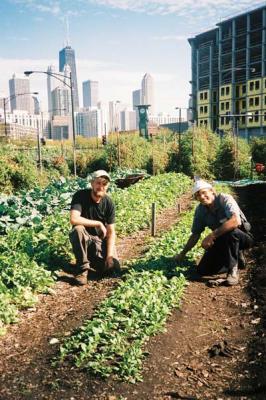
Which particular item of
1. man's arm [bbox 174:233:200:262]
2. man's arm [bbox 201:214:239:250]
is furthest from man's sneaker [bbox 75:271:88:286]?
man's arm [bbox 201:214:239:250]

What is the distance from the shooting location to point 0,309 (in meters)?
4.90

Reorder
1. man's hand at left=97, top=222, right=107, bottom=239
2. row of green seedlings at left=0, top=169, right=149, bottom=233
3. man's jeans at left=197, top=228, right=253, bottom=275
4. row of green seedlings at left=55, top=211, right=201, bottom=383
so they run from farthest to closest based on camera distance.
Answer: row of green seedlings at left=0, top=169, right=149, bottom=233 → man's hand at left=97, top=222, right=107, bottom=239 → man's jeans at left=197, top=228, right=253, bottom=275 → row of green seedlings at left=55, top=211, right=201, bottom=383

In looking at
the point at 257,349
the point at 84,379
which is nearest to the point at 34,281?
the point at 84,379

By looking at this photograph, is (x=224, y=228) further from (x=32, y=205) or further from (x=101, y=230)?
(x=32, y=205)

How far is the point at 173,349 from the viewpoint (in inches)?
169

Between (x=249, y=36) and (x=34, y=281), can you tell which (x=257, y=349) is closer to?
(x=34, y=281)

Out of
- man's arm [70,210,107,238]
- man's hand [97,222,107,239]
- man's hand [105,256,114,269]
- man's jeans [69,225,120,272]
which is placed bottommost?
man's hand [105,256,114,269]

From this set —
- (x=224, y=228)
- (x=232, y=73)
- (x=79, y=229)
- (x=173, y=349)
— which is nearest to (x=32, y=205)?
(x=79, y=229)

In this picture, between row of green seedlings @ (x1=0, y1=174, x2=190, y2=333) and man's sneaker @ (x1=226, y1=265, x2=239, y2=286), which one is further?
man's sneaker @ (x1=226, y1=265, x2=239, y2=286)

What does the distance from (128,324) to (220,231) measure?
211 cm

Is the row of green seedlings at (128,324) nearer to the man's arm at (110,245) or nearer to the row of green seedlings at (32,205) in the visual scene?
the man's arm at (110,245)

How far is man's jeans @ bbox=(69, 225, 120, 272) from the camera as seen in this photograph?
20.3 feet

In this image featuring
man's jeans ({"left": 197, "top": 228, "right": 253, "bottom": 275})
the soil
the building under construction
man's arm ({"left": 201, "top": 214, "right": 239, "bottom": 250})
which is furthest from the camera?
the building under construction

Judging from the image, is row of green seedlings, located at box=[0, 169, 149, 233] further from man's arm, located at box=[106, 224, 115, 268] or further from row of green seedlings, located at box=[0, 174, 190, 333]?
man's arm, located at box=[106, 224, 115, 268]
